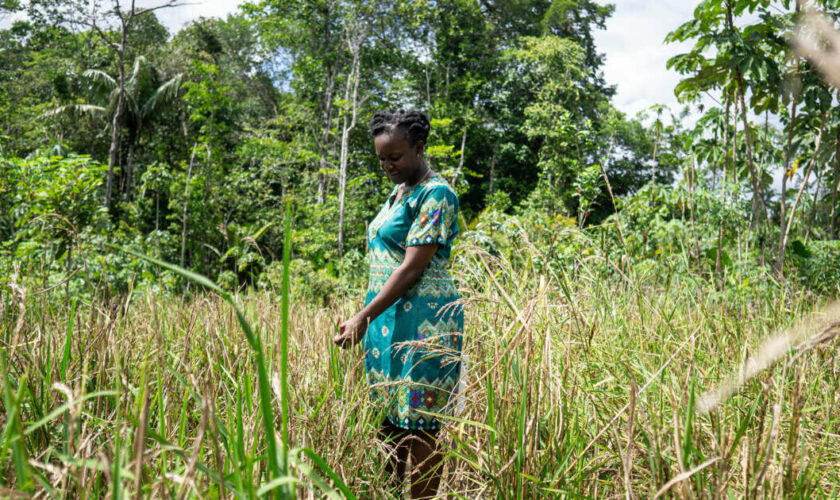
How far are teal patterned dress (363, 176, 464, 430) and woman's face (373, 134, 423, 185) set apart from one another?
2.1 inches

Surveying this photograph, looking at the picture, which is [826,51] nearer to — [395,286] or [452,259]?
[395,286]

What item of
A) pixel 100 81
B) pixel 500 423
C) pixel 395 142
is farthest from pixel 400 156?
pixel 100 81

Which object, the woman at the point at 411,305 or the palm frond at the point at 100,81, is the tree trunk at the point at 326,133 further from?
the palm frond at the point at 100,81

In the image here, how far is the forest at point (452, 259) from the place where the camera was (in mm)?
894

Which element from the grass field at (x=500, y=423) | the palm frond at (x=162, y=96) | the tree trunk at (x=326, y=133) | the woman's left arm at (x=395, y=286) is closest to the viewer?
the grass field at (x=500, y=423)

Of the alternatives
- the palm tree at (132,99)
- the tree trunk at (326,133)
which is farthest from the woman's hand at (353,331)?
the palm tree at (132,99)

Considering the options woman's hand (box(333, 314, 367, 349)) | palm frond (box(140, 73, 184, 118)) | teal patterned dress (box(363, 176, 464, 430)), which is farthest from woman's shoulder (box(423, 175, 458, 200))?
palm frond (box(140, 73, 184, 118))

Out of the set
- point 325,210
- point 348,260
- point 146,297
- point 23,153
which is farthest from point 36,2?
point 146,297

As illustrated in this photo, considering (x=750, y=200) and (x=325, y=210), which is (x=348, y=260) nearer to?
(x=325, y=210)

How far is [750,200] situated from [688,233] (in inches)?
22.1

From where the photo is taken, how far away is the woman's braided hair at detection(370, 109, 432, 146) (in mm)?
1593

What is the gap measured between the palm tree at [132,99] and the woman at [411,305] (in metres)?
16.1

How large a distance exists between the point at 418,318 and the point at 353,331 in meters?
0.21

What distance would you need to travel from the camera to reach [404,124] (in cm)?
160
